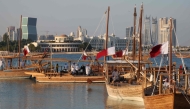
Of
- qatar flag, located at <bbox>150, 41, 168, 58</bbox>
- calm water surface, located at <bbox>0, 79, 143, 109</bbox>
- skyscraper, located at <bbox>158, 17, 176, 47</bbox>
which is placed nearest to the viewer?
qatar flag, located at <bbox>150, 41, 168, 58</bbox>

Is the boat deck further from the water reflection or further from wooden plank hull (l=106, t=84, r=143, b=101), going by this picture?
the water reflection

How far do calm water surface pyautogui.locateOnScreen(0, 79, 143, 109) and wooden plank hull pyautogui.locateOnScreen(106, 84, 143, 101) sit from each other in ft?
1.16

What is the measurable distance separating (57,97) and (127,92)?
650 centimetres

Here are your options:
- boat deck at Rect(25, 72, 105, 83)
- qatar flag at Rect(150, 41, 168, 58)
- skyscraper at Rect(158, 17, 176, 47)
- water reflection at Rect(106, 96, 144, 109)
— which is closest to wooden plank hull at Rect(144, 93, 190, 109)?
qatar flag at Rect(150, 41, 168, 58)

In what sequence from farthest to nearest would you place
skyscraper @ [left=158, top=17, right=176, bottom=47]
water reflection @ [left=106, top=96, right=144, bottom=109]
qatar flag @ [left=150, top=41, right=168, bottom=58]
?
water reflection @ [left=106, top=96, right=144, bottom=109] → skyscraper @ [left=158, top=17, right=176, bottom=47] → qatar flag @ [left=150, top=41, right=168, bottom=58]

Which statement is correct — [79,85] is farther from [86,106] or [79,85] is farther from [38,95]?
[86,106]

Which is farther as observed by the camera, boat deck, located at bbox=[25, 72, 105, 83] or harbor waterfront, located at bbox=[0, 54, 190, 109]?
boat deck, located at bbox=[25, 72, 105, 83]

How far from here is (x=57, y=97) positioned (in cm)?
3519

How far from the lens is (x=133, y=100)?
30.8 m

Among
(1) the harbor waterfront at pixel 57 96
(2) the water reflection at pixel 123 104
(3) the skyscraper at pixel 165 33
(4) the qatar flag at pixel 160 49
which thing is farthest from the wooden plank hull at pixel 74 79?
(4) the qatar flag at pixel 160 49

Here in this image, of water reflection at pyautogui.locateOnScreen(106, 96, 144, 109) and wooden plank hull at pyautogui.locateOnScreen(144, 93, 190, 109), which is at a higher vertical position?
wooden plank hull at pyautogui.locateOnScreen(144, 93, 190, 109)

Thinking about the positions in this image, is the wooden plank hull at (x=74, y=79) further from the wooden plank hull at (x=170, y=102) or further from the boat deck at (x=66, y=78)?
the wooden plank hull at (x=170, y=102)

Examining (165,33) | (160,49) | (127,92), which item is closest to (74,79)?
(127,92)

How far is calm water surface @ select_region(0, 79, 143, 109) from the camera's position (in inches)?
1201
